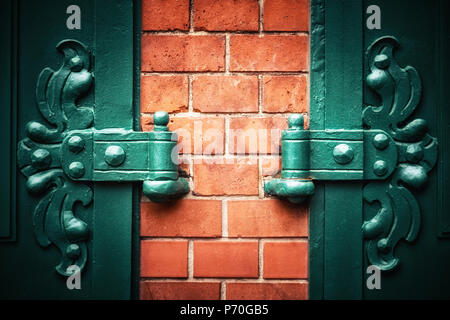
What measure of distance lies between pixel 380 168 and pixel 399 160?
0.22 feet

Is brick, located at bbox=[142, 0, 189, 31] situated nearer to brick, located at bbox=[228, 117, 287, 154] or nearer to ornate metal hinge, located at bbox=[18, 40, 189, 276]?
ornate metal hinge, located at bbox=[18, 40, 189, 276]

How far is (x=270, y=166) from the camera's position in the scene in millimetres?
1006

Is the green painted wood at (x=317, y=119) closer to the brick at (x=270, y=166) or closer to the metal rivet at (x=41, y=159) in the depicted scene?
the brick at (x=270, y=166)

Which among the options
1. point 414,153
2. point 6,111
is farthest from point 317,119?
point 6,111

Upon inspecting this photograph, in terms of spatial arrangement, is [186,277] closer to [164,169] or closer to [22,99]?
[164,169]

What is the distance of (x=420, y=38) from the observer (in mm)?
1025

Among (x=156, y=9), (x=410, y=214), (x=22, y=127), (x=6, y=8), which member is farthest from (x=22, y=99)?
(x=410, y=214)

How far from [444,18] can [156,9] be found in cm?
82

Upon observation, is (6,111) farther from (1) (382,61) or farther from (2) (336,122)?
(1) (382,61)

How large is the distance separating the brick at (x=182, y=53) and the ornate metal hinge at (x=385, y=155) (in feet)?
0.93

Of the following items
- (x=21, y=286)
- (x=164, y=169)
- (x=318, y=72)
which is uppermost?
(x=318, y=72)

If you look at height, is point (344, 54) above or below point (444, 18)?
below

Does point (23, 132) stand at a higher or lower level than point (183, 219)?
higher

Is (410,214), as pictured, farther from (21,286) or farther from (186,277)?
(21,286)
